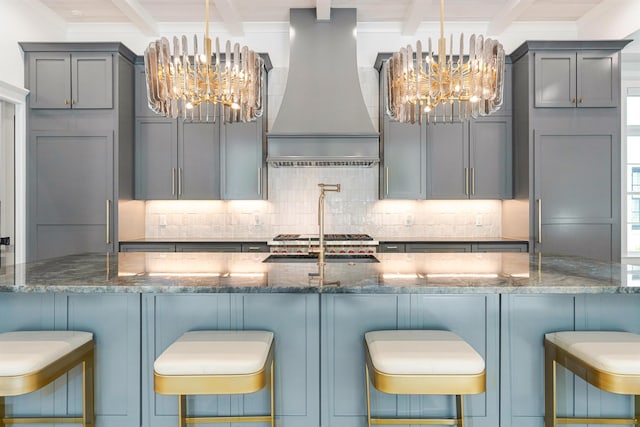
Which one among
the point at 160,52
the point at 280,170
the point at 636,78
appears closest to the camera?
the point at 160,52

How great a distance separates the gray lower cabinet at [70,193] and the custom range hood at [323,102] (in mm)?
1612

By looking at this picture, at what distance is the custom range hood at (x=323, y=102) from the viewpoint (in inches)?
163

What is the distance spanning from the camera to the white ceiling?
13.5ft

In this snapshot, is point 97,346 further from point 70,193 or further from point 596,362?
Result: point 70,193

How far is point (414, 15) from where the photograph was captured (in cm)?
422

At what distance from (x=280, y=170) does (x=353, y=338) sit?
10.1 feet

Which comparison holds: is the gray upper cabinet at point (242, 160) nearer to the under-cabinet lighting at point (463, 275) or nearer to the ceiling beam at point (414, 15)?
the ceiling beam at point (414, 15)

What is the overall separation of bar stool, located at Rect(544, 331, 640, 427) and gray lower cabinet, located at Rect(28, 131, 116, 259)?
3.72m

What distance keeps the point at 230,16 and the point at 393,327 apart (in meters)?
3.51

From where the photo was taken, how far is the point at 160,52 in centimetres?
229

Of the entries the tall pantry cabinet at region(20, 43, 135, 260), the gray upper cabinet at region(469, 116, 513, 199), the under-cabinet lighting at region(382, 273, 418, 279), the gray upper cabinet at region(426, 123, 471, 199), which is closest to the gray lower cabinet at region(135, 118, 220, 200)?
the tall pantry cabinet at region(20, 43, 135, 260)

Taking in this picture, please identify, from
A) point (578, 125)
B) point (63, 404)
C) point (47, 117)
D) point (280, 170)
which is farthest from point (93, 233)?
point (578, 125)

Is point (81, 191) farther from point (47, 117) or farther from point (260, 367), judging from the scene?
point (260, 367)

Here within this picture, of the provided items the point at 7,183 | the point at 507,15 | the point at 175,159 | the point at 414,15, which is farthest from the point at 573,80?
the point at 7,183
